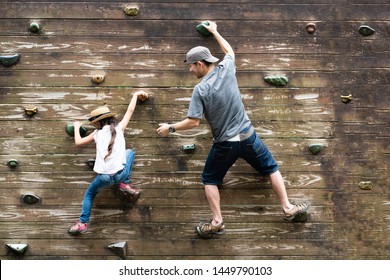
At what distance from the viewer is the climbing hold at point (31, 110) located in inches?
179

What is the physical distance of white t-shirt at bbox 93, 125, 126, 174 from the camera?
4.25 meters

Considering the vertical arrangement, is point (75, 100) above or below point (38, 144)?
above

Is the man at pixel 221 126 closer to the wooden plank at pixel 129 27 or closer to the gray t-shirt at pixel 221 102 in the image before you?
the gray t-shirt at pixel 221 102

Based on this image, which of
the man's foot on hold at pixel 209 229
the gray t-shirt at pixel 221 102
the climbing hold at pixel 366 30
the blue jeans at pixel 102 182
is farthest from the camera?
the climbing hold at pixel 366 30

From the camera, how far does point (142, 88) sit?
4594mm

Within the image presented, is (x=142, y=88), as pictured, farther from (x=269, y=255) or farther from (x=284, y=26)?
(x=269, y=255)

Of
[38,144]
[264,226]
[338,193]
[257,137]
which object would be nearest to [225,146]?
[257,137]

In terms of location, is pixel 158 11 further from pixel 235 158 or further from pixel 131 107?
pixel 235 158

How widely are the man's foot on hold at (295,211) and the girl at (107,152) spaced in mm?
1377

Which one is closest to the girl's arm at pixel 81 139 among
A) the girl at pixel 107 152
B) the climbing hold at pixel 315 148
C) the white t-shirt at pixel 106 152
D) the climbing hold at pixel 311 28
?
the girl at pixel 107 152

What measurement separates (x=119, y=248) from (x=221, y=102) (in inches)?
63.8

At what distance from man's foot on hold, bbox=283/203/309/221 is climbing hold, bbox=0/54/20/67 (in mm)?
2698

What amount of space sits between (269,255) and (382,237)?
1.02 meters

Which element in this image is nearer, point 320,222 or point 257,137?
point 257,137
